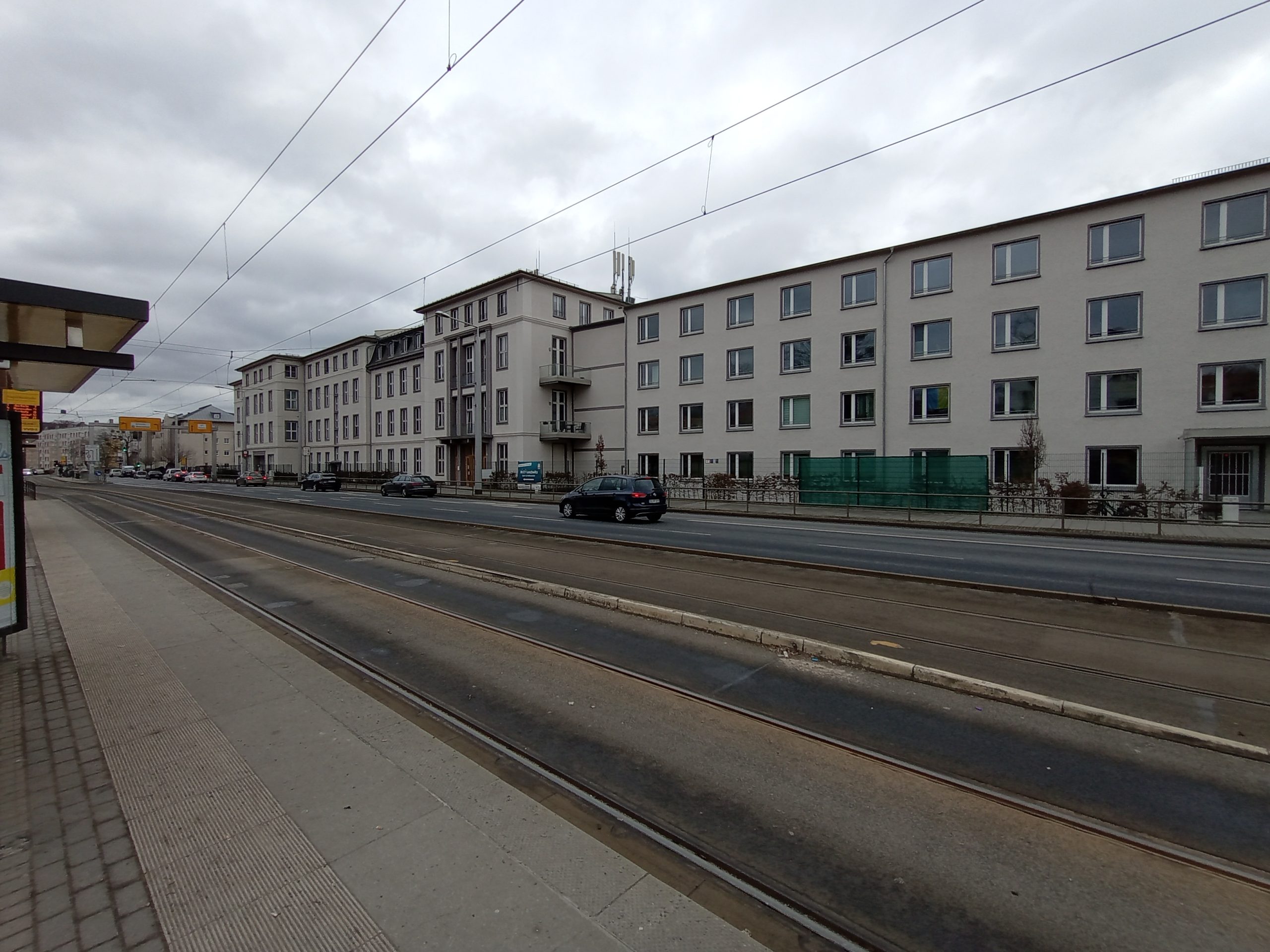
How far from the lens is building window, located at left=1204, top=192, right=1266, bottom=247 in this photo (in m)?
21.5

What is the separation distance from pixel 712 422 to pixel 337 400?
47.7 metres

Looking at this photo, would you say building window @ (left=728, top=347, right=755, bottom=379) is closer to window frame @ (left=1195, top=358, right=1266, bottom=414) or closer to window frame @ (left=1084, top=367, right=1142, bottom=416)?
window frame @ (left=1084, top=367, right=1142, bottom=416)

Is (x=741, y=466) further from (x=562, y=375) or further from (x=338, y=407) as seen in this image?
(x=338, y=407)

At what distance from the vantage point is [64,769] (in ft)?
12.4

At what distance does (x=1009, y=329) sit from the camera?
1035 inches

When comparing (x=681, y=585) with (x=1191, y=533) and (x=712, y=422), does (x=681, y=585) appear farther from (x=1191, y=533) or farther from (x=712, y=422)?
(x=712, y=422)

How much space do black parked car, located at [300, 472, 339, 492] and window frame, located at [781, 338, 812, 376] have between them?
1399 inches

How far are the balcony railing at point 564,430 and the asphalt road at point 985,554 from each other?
65.0ft

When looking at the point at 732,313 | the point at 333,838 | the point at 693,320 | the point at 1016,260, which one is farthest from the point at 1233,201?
the point at 333,838

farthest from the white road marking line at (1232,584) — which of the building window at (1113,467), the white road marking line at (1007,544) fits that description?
the building window at (1113,467)

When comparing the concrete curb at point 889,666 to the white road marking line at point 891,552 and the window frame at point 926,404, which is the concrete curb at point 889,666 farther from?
the window frame at point 926,404

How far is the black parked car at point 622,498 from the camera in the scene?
822 inches

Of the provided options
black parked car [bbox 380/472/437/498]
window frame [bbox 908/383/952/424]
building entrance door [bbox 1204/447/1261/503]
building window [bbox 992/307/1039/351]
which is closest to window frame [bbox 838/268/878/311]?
window frame [bbox 908/383/952/424]

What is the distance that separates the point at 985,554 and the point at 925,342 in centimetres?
1824
